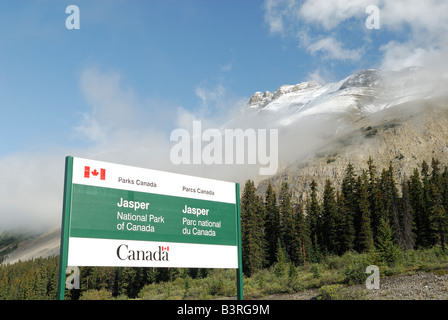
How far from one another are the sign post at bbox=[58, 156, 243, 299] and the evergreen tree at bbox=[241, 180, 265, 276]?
38991mm

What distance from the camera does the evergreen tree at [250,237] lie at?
5100 cm

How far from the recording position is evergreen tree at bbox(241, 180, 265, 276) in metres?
51.0

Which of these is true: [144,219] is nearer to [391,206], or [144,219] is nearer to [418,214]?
[418,214]

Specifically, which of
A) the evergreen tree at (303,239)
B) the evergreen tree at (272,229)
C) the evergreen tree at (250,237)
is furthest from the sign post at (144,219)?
the evergreen tree at (272,229)

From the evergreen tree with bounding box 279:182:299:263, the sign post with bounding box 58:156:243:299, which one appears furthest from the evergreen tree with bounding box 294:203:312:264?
the sign post with bounding box 58:156:243:299

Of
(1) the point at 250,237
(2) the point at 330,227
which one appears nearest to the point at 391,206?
(2) the point at 330,227

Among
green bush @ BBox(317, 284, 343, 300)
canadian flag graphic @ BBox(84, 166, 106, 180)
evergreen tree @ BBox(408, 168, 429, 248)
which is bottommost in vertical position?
green bush @ BBox(317, 284, 343, 300)

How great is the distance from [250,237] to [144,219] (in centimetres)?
4279

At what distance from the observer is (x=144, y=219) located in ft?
37.0

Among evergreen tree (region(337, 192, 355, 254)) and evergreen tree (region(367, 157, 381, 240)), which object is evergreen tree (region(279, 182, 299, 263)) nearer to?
evergreen tree (region(337, 192, 355, 254))

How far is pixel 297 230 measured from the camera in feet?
204

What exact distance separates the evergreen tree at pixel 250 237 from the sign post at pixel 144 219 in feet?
128

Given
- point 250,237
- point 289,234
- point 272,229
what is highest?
point 272,229
